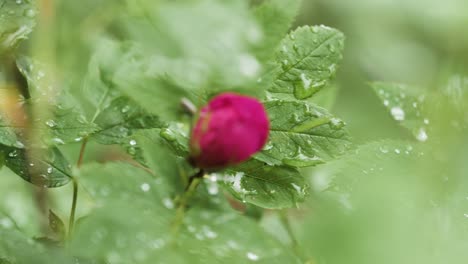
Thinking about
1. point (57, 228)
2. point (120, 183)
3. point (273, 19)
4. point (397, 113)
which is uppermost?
point (273, 19)

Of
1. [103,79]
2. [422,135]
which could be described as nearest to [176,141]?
[103,79]

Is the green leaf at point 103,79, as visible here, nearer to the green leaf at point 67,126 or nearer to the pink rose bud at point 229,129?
the green leaf at point 67,126

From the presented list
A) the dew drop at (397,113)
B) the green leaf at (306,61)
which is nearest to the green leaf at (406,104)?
the dew drop at (397,113)

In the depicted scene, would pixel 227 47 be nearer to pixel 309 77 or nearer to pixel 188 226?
pixel 188 226

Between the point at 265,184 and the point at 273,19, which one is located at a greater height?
the point at 273,19

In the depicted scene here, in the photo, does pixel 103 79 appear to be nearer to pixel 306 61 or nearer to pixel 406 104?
pixel 306 61

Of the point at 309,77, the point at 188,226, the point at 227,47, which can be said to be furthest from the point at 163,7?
the point at 309,77
